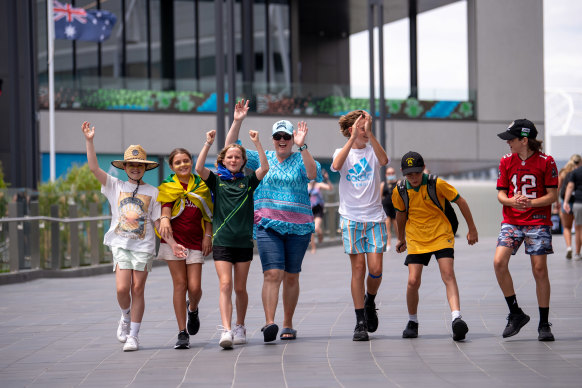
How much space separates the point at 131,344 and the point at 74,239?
10.1m

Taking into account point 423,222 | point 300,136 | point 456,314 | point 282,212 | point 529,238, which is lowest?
point 456,314

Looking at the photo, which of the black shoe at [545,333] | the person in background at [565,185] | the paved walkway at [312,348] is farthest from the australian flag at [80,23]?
the black shoe at [545,333]

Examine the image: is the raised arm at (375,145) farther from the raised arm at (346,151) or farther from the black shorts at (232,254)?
the black shorts at (232,254)

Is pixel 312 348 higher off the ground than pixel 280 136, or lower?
lower

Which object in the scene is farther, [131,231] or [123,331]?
[123,331]

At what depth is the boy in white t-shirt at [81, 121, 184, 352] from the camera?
28.2ft

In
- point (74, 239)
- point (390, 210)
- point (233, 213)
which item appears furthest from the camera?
point (390, 210)

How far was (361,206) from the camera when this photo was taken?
8.85 m

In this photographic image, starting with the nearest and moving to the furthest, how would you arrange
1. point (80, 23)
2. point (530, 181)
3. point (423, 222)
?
point (530, 181)
point (423, 222)
point (80, 23)

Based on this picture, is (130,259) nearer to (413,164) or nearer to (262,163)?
(262,163)

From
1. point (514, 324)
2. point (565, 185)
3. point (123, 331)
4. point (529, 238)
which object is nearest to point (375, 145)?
point (529, 238)

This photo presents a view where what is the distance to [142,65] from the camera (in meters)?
41.1

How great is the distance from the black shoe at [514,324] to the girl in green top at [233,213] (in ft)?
7.00

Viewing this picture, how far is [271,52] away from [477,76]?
832 cm
